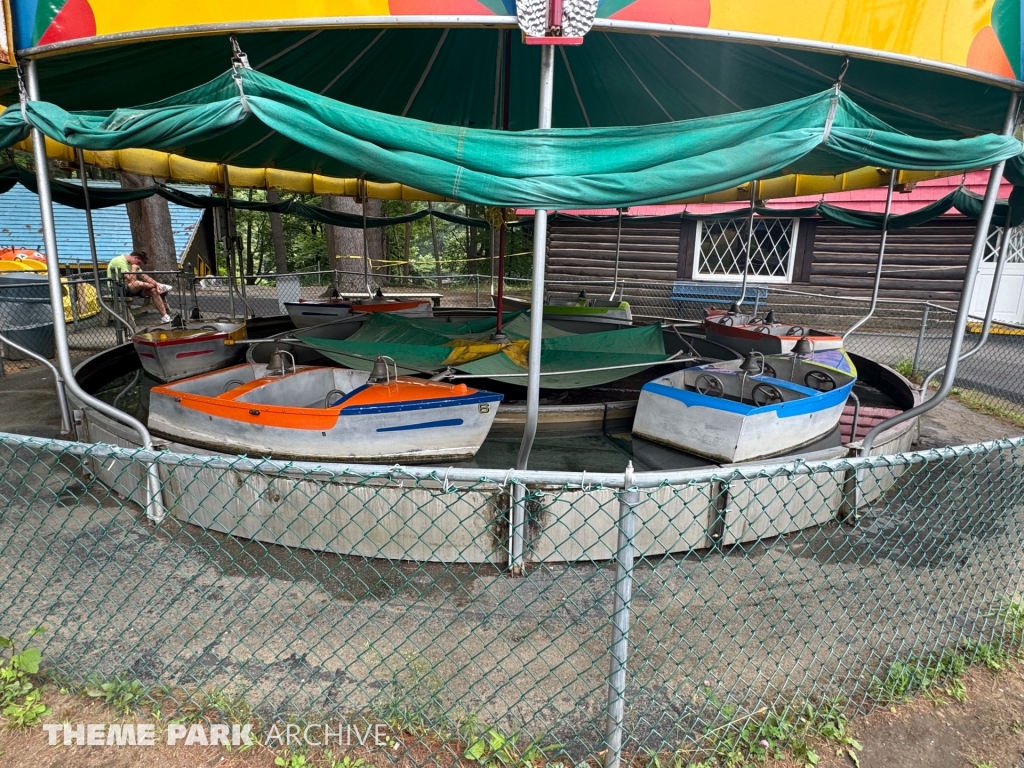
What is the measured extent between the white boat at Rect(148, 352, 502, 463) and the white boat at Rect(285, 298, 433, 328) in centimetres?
433

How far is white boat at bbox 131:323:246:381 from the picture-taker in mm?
6195

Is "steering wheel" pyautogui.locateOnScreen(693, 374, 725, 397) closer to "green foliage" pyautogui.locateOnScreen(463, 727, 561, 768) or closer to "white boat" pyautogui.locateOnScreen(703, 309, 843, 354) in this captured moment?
"white boat" pyautogui.locateOnScreen(703, 309, 843, 354)

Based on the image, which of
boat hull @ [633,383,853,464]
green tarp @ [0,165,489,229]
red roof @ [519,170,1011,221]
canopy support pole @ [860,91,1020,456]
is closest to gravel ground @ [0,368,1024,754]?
boat hull @ [633,383,853,464]

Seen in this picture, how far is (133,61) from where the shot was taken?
4.73m

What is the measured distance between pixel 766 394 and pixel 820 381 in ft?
2.91

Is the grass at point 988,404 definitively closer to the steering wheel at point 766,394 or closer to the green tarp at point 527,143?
the steering wheel at point 766,394

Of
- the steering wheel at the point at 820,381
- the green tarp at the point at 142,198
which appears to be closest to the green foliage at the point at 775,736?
the steering wheel at the point at 820,381

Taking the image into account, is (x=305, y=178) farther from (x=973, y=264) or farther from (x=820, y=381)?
(x=973, y=264)

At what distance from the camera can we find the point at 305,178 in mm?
10820

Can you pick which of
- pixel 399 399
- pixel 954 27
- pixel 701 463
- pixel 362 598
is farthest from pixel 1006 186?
pixel 362 598

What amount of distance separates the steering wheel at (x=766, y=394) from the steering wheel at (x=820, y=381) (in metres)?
0.74

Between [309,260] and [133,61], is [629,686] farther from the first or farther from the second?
[309,260]

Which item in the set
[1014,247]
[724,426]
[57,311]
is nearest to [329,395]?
[57,311]

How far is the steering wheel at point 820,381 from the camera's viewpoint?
534 cm
